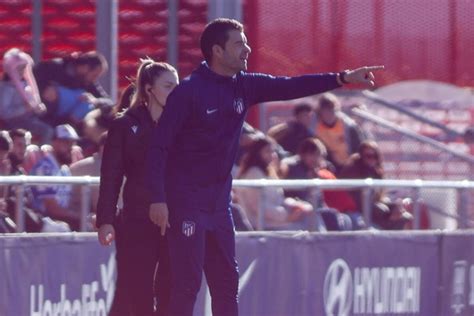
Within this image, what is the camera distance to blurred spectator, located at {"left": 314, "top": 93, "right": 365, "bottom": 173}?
14.3m

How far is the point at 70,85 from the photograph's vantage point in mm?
12961

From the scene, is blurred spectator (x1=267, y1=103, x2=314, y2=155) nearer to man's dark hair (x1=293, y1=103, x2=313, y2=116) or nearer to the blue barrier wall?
man's dark hair (x1=293, y1=103, x2=313, y2=116)

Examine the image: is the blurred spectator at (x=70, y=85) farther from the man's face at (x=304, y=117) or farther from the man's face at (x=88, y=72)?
the man's face at (x=304, y=117)

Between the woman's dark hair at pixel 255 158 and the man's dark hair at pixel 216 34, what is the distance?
164 inches

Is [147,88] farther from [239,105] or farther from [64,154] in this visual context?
[64,154]

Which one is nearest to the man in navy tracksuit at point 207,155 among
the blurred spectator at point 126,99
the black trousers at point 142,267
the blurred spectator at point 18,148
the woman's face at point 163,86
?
the black trousers at point 142,267

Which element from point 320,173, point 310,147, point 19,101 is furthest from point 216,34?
point 320,173

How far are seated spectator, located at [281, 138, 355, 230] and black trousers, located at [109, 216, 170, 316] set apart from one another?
2934mm

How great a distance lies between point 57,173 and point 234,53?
3485 mm

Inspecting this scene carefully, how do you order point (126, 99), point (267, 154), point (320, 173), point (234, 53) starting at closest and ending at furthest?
point (234, 53) < point (126, 99) < point (267, 154) < point (320, 173)

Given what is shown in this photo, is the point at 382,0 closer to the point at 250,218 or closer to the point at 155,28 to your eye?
the point at 155,28

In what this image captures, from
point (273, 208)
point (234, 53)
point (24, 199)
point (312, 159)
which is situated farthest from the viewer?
point (312, 159)

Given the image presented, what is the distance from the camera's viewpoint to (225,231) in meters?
8.49

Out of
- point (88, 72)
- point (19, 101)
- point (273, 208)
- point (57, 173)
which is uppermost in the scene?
point (88, 72)
